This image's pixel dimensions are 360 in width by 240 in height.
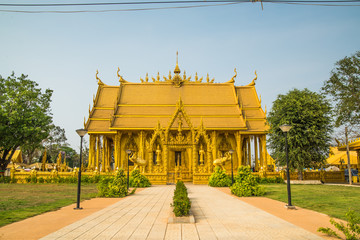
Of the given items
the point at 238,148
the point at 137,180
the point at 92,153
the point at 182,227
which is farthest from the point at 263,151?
the point at 182,227

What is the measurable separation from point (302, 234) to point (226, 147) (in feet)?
82.1

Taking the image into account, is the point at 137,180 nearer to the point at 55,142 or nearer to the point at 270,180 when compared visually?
the point at 270,180

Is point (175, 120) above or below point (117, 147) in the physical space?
above

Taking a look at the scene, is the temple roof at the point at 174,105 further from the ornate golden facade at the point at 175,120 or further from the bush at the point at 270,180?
the bush at the point at 270,180

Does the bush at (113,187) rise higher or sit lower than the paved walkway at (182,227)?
higher

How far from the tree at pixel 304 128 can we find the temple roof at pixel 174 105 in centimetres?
606

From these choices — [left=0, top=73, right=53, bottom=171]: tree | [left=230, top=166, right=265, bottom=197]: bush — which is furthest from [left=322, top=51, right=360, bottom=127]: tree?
[left=0, top=73, right=53, bottom=171]: tree

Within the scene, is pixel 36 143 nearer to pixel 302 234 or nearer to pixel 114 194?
pixel 114 194

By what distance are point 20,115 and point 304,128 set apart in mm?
27811

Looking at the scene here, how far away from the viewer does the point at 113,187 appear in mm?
14688

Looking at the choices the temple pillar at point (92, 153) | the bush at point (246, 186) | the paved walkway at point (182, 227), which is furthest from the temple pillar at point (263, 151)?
the paved walkway at point (182, 227)

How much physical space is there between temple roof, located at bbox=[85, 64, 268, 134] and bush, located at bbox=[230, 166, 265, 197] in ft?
45.7

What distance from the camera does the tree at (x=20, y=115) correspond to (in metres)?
28.5

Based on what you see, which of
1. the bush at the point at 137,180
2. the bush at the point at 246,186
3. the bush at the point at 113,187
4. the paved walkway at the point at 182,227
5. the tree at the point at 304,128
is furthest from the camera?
the tree at the point at 304,128
